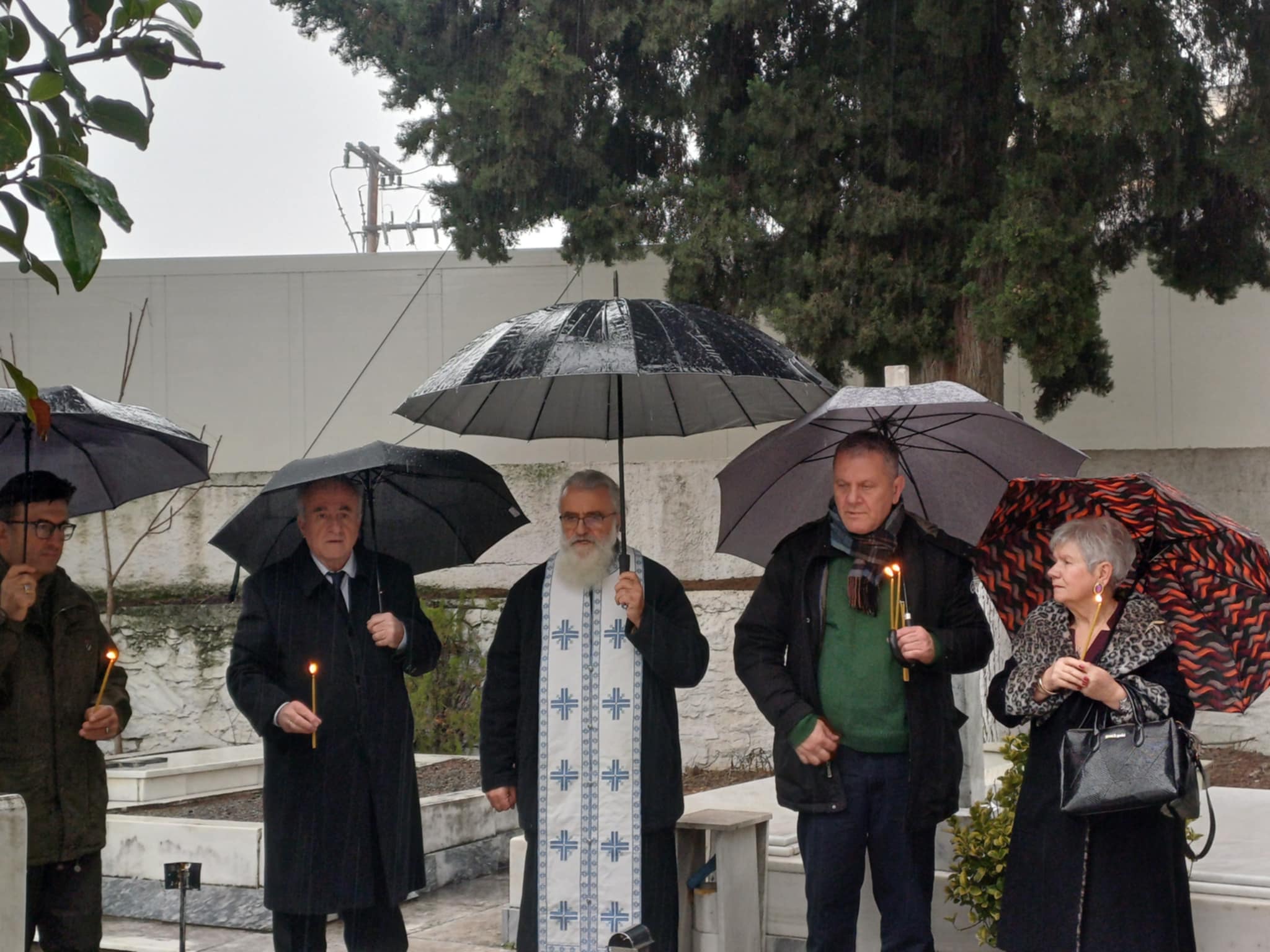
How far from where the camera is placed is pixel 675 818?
4074 mm

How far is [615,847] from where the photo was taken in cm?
404

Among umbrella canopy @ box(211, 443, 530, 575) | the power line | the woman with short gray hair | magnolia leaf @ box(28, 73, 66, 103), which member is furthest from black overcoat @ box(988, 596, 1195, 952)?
the power line

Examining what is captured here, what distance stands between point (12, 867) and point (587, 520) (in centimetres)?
184

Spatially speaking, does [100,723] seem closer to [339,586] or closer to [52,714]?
[52,714]

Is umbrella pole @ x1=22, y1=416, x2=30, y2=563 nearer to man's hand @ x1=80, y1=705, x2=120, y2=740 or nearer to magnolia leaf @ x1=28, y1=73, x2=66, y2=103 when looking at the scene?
man's hand @ x1=80, y1=705, x2=120, y2=740

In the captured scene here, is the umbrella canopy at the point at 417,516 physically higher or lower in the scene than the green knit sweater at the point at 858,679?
higher

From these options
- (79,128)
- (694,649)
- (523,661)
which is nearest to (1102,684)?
(694,649)

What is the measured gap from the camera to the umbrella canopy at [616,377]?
3.78 meters

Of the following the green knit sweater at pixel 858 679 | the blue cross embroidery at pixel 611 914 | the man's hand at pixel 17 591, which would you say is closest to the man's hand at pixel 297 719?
the man's hand at pixel 17 591

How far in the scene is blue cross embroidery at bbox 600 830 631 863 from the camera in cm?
404

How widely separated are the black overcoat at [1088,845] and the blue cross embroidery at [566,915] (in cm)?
120

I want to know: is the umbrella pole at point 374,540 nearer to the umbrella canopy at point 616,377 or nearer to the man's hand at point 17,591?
the umbrella canopy at point 616,377

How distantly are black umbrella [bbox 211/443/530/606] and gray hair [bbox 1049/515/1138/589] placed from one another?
174 cm

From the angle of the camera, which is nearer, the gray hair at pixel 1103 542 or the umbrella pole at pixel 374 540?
the gray hair at pixel 1103 542
